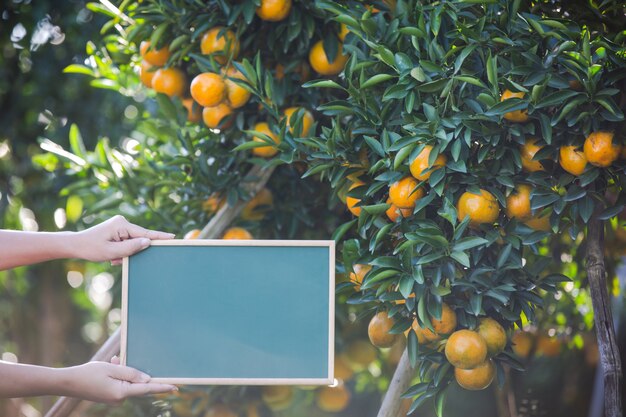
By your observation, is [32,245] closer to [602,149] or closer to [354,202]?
[354,202]

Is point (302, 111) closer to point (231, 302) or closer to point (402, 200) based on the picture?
point (402, 200)

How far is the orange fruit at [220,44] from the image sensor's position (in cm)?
167

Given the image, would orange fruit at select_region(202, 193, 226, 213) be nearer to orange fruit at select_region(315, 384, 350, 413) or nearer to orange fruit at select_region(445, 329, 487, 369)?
orange fruit at select_region(445, 329, 487, 369)

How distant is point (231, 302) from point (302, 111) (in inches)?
19.8

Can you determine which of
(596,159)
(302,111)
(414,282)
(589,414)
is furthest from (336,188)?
(589,414)

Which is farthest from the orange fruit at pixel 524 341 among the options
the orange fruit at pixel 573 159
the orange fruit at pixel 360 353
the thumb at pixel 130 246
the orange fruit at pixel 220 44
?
the thumb at pixel 130 246

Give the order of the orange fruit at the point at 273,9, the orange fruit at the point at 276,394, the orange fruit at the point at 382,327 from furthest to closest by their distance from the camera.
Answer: the orange fruit at the point at 276,394
the orange fruit at the point at 273,9
the orange fruit at the point at 382,327

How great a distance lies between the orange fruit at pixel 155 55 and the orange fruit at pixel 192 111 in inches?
4.8

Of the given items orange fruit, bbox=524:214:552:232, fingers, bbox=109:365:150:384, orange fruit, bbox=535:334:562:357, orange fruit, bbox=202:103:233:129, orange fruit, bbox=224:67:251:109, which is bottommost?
fingers, bbox=109:365:150:384

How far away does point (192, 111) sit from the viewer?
1867 millimetres

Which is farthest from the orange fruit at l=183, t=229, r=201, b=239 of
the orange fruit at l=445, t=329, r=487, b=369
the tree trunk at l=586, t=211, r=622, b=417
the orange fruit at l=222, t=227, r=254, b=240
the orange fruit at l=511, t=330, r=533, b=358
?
the orange fruit at l=511, t=330, r=533, b=358

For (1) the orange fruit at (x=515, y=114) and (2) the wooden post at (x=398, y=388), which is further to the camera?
(2) the wooden post at (x=398, y=388)

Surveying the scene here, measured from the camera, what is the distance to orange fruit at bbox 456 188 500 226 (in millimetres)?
1304

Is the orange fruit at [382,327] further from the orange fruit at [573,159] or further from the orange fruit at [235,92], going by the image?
the orange fruit at [235,92]
